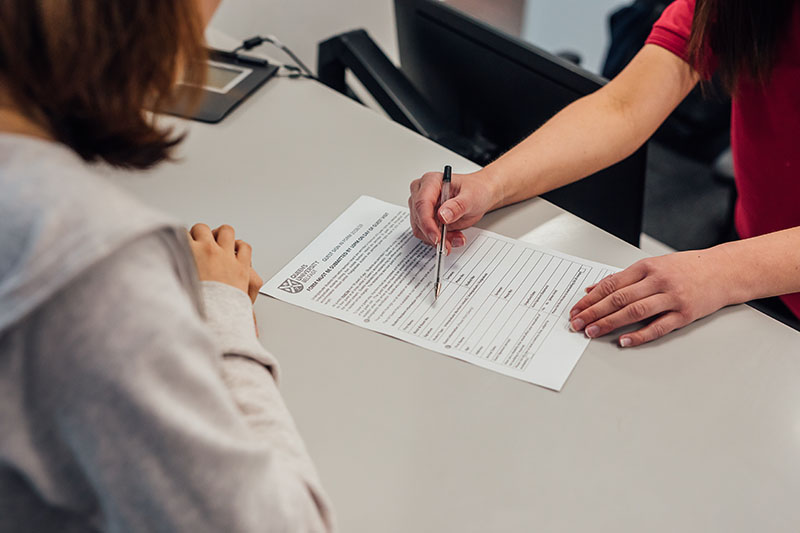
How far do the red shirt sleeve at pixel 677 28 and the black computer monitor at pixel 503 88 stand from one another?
139 millimetres

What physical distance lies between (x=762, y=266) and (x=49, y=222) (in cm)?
76

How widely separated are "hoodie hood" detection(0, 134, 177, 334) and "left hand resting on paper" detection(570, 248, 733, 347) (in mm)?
508

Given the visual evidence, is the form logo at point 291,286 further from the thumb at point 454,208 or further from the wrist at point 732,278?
the wrist at point 732,278

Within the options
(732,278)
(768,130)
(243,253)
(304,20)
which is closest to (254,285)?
(243,253)

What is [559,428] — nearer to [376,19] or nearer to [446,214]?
[446,214]

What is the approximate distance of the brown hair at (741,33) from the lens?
939 millimetres

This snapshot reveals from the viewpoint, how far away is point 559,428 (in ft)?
2.17

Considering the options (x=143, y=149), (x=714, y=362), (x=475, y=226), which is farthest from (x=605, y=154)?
(x=143, y=149)

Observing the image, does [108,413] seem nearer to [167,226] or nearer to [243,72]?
[167,226]

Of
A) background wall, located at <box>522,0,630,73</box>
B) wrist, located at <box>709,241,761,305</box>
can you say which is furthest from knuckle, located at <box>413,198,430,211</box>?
background wall, located at <box>522,0,630,73</box>

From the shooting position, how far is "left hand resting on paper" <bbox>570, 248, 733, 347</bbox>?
2.45ft

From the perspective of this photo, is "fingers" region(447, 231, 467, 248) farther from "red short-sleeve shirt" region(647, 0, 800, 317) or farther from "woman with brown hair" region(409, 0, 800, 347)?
"red short-sleeve shirt" region(647, 0, 800, 317)

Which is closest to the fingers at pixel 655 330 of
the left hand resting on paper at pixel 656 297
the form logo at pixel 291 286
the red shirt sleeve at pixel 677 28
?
the left hand resting on paper at pixel 656 297
